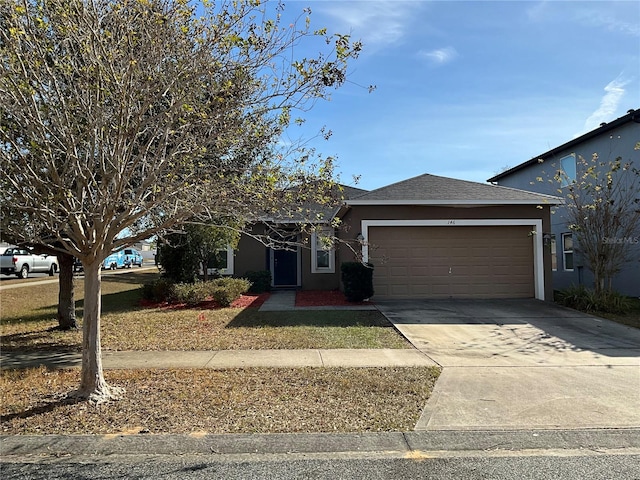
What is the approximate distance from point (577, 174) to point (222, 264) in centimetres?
1338

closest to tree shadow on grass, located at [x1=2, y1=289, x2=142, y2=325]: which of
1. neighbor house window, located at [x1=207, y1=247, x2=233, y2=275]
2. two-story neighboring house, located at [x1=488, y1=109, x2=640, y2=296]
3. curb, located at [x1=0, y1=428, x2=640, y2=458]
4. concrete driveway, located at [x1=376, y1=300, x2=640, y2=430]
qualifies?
neighbor house window, located at [x1=207, y1=247, x2=233, y2=275]

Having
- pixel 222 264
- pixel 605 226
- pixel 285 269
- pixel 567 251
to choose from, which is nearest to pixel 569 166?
pixel 567 251

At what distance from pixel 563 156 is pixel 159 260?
51.7 ft

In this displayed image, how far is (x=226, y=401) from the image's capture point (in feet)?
18.1

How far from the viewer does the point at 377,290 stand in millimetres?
14453

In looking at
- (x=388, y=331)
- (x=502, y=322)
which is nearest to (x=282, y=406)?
(x=388, y=331)

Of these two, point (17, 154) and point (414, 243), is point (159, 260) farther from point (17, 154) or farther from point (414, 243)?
point (17, 154)

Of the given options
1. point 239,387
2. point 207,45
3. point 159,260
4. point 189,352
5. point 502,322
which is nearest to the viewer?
point 207,45

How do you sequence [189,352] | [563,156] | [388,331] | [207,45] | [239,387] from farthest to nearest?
[563,156] → [388,331] → [189,352] → [239,387] → [207,45]

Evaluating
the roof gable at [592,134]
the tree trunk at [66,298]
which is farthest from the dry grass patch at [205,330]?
the roof gable at [592,134]

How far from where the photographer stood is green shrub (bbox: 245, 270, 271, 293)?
56.5ft

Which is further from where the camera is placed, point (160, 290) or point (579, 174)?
point (579, 174)

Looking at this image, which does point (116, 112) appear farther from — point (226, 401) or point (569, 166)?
point (569, 166)

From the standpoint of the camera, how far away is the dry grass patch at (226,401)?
15.9 ft
